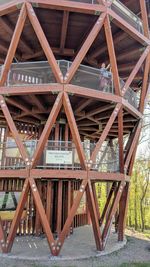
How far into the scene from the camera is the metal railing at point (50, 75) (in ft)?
→ 41.4

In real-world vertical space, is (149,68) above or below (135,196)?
above

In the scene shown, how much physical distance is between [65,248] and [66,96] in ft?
23.1

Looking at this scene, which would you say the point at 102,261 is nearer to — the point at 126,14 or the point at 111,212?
the point at 111,212

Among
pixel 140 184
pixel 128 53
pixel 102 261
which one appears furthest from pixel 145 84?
pixel 140 184

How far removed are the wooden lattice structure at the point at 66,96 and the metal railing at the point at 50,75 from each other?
0.05 metres

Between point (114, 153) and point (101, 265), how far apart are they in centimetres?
770

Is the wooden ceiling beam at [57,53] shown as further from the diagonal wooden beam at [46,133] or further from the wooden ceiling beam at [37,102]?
the diagonal wooden beam at [46,133]

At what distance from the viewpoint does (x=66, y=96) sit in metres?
10.9

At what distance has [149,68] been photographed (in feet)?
51.1

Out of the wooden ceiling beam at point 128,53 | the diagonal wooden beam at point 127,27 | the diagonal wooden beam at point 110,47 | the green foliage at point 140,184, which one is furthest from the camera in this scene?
the green foliage at point 140,184

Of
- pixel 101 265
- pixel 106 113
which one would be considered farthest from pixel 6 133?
pixel 101 265

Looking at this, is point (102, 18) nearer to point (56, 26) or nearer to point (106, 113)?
point (56, 26)

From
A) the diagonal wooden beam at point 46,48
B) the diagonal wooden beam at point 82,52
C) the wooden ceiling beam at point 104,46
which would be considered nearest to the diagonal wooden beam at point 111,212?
the diagonal wooden beam at point 82,52

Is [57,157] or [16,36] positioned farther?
[57,157]
